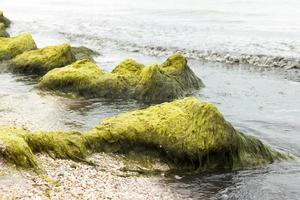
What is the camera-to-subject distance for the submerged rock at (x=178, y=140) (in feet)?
37.2

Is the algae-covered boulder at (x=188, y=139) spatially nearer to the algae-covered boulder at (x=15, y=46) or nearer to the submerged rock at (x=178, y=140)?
the submerged rock at (x=178, y=140)

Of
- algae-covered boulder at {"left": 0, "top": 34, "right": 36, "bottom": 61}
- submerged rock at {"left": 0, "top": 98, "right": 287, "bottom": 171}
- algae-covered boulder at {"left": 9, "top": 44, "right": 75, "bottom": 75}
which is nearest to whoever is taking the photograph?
submerged rock at {"left": 0, "top": 98, "right": 287, "bottom": 171}

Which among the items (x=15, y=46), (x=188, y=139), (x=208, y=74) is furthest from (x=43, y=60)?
(x=188, y=139)

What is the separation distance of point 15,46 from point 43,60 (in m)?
3.84

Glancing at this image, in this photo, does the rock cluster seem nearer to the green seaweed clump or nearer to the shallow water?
the green seaweed clump

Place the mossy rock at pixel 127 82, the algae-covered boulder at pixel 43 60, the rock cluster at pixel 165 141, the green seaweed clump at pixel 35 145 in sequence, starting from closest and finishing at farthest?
the green seaweed clump at pixel 35 145
the rock cluster at pixel 165 141
the mossy rock at pixel 127 82
the algae-covered boulder at pixel 43 60

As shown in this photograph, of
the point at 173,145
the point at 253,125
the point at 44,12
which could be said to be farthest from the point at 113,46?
the point at 44,12

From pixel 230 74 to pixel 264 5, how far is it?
131 feet

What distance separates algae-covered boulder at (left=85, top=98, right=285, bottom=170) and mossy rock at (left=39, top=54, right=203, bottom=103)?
606 cm

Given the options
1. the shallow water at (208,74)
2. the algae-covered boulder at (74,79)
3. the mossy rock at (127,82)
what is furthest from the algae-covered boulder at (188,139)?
the algae-covered boulder at (74,79)

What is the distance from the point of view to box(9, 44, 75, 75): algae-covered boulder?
22.2m

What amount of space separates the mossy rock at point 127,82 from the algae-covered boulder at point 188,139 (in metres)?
6.06

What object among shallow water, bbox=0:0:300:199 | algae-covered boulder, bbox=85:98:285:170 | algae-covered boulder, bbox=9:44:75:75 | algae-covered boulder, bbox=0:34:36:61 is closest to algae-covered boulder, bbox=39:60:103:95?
shallow water, bbox=0:0:300:199

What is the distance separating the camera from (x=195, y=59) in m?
29.0
